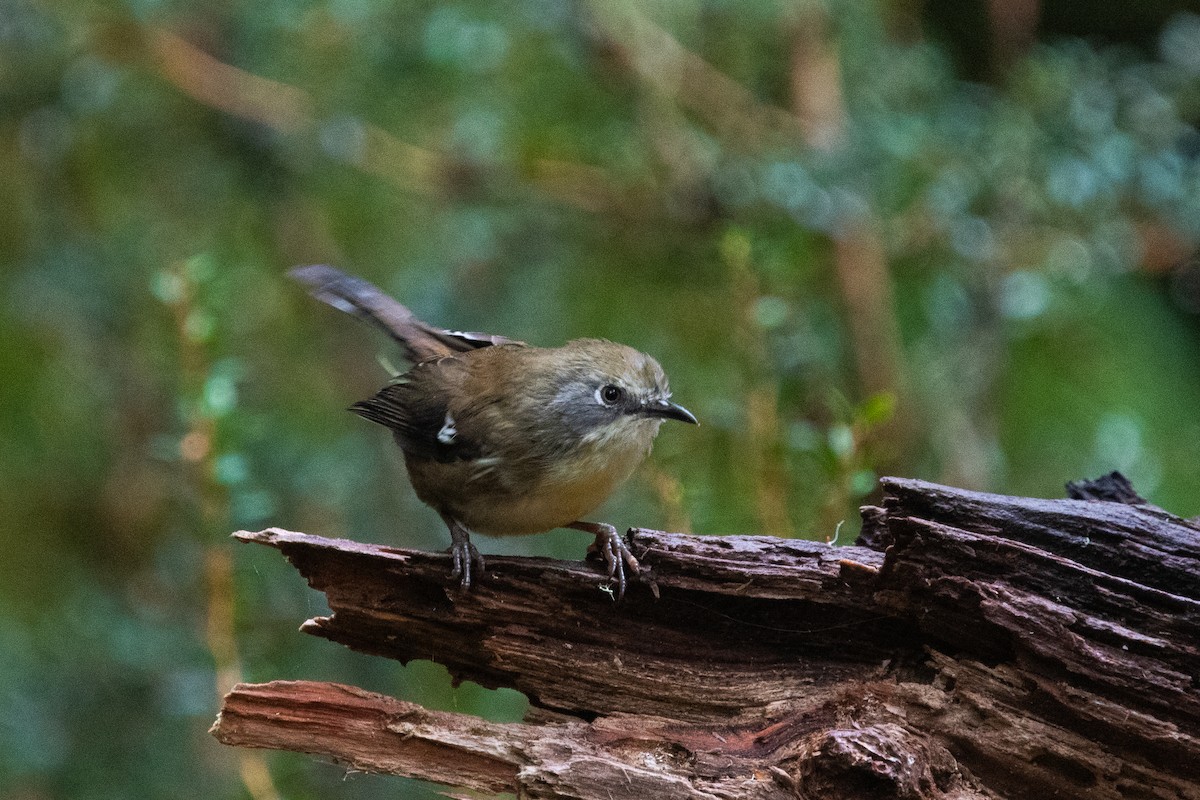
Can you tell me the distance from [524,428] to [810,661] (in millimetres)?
1020

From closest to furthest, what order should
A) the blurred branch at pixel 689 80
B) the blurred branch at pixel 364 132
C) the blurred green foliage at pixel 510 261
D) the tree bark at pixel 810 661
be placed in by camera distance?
the tree bark at pixel 810 661, the blurred green foliage at pixel 510 261, the blurred branch at pixel 364 132, the blurred branch at pixel 689 80

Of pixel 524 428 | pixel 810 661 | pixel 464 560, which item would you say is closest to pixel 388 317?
pixel 524 428

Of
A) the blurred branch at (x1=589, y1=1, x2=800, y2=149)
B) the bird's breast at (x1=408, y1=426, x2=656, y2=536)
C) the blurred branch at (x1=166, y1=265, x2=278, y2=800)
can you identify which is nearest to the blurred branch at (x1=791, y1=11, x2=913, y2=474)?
the blurred branch at (x1=589, y1=1, x2=800, y2=149)

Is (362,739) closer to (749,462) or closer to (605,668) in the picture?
(605,668)

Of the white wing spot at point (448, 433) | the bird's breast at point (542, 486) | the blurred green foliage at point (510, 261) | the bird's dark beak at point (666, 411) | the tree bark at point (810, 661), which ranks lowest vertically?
the tree bark at point (810, 661)

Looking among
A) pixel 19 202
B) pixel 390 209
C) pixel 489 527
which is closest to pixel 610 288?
pixel 390 209

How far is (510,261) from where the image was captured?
17.2 ft

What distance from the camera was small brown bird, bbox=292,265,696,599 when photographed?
3008mm

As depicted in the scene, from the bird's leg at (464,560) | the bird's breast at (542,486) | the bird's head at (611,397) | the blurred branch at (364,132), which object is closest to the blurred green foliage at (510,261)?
the blurred branch at (364,132)

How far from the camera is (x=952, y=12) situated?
6367 mm

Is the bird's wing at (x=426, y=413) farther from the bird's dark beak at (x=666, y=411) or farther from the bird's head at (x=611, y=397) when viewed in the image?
the bird's dark beak at (x=666, y=411)

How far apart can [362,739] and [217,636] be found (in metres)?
1.10

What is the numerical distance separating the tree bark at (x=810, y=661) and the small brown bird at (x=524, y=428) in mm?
253

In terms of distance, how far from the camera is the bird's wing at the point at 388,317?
12.0 feet
